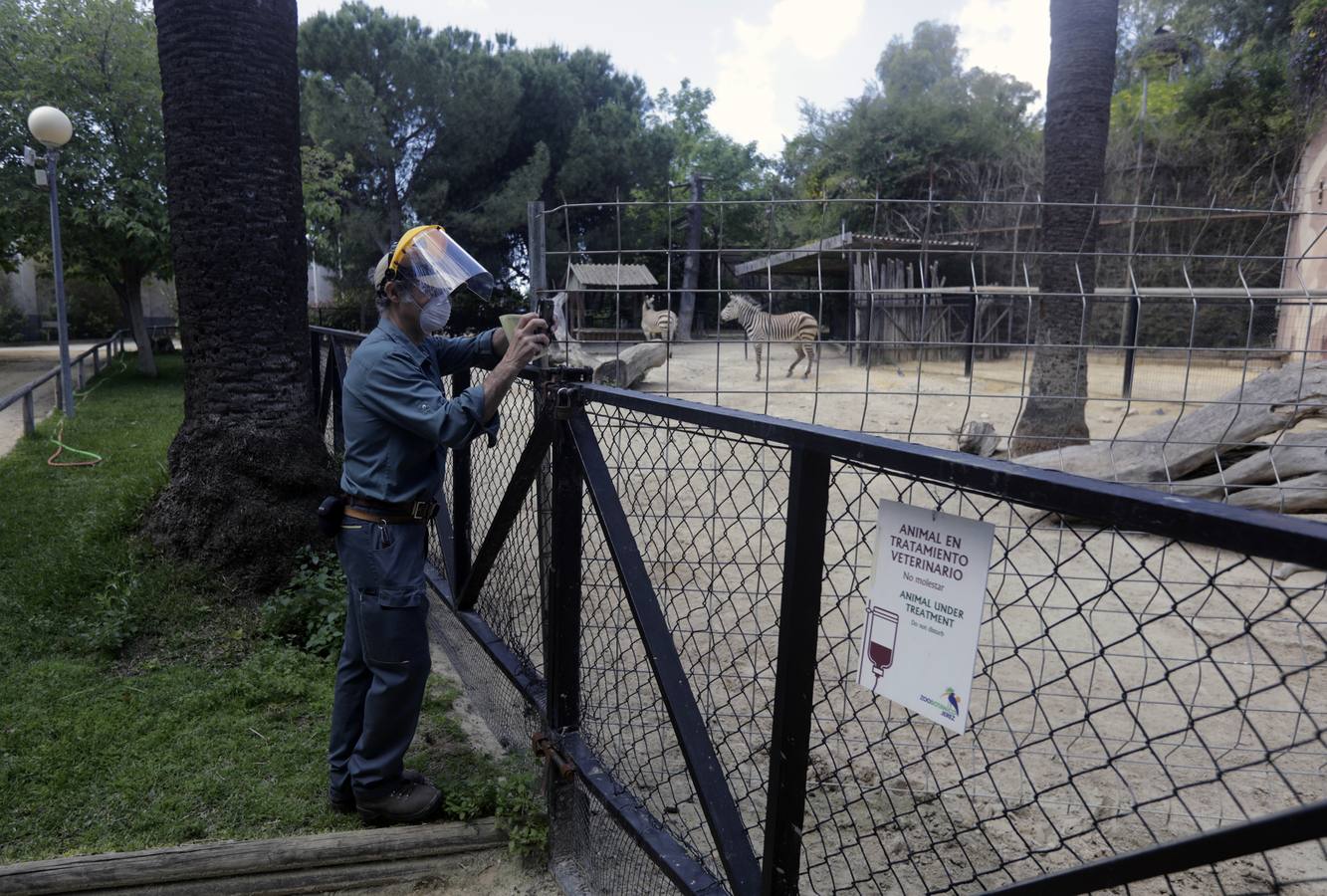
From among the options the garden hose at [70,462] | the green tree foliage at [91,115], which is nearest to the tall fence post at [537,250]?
the garden hose at [70,462]

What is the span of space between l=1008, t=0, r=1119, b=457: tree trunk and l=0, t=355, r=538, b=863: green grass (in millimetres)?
6281

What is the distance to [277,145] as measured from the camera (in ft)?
15.7

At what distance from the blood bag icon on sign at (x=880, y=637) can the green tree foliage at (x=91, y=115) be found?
17.1 m

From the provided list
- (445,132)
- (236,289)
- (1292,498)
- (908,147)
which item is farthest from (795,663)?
(908,147)

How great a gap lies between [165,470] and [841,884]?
15.7ft

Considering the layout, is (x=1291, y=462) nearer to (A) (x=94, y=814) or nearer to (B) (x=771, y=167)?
(A) (x=94, y=814)

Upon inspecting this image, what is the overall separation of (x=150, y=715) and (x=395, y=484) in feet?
6.23

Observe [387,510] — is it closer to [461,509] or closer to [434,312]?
[434,312]

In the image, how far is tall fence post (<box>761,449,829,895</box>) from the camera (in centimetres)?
173

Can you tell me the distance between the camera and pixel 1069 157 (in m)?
8.38

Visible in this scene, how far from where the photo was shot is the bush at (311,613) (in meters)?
4.31

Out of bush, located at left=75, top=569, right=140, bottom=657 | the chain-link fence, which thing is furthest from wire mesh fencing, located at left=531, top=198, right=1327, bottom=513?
bush, located at left=75, top=569, right=140, bottom=657

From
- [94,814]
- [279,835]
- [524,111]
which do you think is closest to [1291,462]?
[279,835]

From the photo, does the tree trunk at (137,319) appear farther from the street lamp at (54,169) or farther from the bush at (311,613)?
the bush at (311,613)
